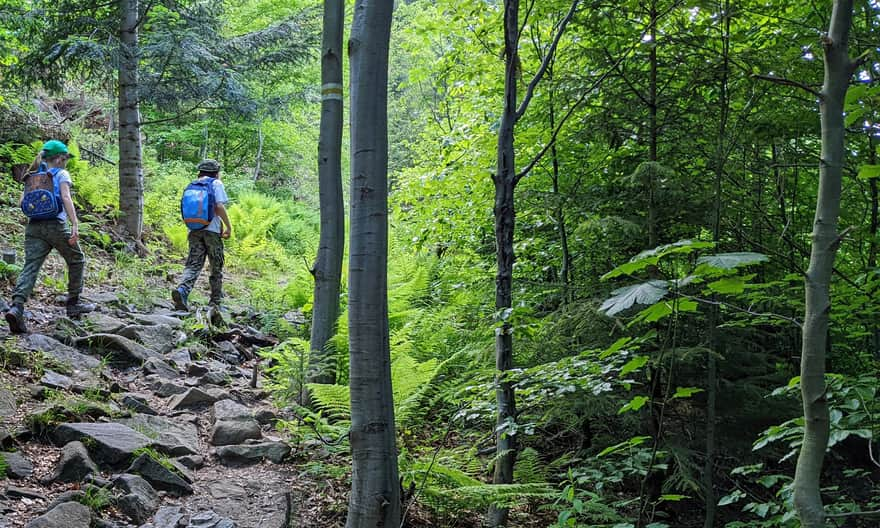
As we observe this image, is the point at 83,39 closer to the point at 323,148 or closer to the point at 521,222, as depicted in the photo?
the point at 323,148

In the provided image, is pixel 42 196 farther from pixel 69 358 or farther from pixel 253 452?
pixel 253 452

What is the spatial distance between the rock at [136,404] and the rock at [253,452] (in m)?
0.86

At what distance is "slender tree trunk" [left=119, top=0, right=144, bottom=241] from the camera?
33.7 feet

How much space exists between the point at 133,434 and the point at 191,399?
1263mm

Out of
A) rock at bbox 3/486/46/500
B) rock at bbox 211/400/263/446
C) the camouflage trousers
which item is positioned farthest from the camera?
the camouflage trousers

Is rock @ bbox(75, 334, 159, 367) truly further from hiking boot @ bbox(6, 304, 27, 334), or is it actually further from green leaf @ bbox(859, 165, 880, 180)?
green leaf @ bbox(859, 165, 880, 180)

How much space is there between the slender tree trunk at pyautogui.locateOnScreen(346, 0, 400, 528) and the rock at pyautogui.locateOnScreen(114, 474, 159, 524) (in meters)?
1.36

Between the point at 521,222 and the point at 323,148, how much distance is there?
2.27 meters

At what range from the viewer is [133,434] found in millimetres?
4273

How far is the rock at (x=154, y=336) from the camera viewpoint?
6.60 metres

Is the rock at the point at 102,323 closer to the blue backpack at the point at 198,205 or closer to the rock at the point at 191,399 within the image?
the rock at the point at 191,399

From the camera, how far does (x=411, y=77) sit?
7.04 metres

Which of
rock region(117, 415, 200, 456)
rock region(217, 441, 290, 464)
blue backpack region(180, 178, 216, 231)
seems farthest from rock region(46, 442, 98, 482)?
blue backpack region(180, 178, 216, 231)

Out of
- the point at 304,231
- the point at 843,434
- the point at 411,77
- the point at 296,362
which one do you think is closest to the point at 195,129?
the point at 304,231
